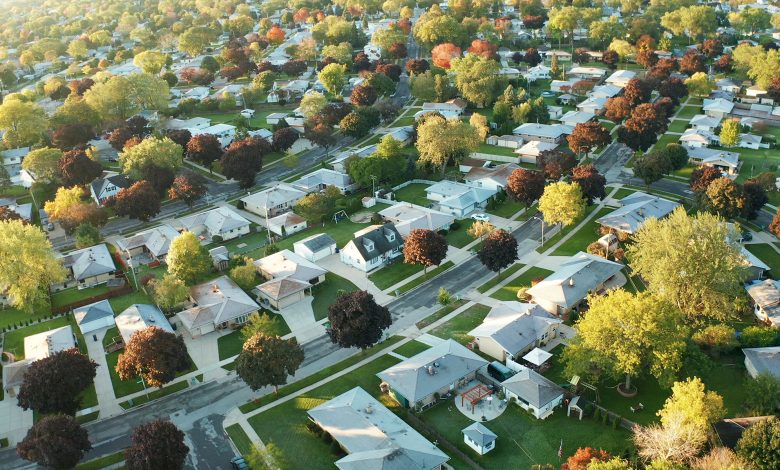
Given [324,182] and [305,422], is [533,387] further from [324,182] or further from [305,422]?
[324,182]

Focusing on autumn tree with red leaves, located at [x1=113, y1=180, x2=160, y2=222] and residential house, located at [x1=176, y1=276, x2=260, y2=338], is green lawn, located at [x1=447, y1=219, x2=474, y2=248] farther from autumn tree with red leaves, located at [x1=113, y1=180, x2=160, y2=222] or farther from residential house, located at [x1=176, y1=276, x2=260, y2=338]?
autumn tree with red leaves, located at [x1=113, y1=180, x2=160, y2=222]

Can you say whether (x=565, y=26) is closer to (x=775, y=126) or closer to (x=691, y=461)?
(x=775, y=126)

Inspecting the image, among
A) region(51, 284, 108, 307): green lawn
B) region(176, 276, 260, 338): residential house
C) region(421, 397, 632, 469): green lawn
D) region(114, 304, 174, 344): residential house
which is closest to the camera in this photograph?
region(421, 397, 632, 469): green lawn

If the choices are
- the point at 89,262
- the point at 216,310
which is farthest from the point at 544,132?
the point at 89,262

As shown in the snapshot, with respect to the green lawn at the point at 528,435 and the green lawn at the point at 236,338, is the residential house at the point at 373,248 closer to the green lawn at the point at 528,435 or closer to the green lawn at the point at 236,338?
the green lawn at the point at 236,338

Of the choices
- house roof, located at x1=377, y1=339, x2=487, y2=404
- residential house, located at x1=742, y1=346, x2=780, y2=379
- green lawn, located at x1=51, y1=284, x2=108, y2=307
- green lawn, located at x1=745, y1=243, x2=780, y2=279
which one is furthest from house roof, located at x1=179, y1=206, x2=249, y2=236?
green lawn, located at x1=745, y1=243, x2=780, y2=279
